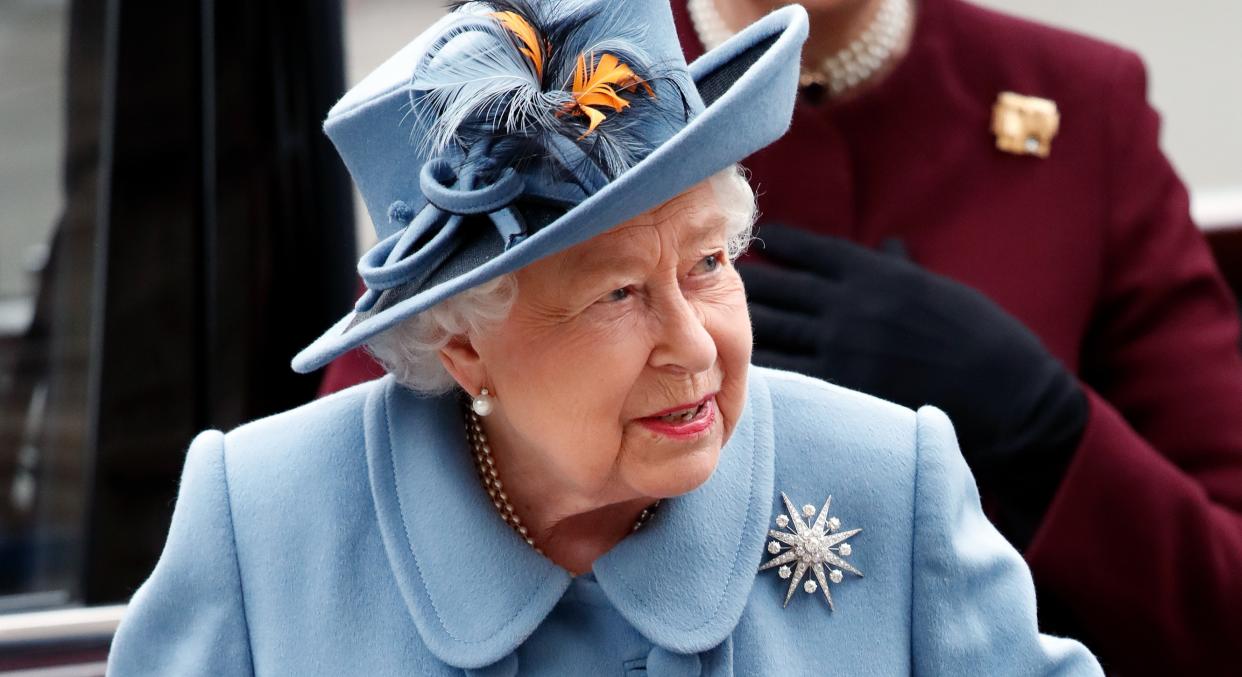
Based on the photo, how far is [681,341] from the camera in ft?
4.81

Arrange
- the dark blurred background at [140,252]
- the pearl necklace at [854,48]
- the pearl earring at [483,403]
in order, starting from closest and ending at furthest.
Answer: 1. the pearl earring at [483,403]
2. the pearl necklace at [854,48]
3. the dark blurred background at [140,252]

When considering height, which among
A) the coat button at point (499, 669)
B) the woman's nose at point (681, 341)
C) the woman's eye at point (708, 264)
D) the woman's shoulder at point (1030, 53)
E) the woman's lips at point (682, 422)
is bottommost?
the coat button at point (499, 669)

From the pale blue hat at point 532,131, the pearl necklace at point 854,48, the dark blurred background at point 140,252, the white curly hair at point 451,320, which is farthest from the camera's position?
the dark blurred background at point 140,252

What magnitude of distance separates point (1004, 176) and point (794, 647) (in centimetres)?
80

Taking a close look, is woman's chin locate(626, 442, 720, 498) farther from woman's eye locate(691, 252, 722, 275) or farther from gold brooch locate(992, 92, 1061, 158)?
gold brooch locate(992, 92, 1061, 158)

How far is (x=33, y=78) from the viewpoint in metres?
2.66

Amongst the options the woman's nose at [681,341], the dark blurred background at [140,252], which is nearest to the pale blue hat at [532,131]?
the woman's nose at [681,341]

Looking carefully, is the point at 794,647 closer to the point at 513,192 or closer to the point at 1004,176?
the point at 513,192

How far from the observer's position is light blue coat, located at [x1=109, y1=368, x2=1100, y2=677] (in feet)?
5.38

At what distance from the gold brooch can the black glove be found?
23 cm

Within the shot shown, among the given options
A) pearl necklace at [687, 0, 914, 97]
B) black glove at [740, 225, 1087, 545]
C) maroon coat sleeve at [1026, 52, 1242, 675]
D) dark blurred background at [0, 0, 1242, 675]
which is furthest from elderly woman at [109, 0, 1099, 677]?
dark blurred background at [0, 0, 1242, 675]

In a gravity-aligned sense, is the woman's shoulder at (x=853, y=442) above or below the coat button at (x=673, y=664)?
above

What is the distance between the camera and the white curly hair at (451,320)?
1.49 metres

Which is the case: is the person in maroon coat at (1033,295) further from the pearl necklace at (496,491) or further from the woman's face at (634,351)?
the woman's face at (634,351)
